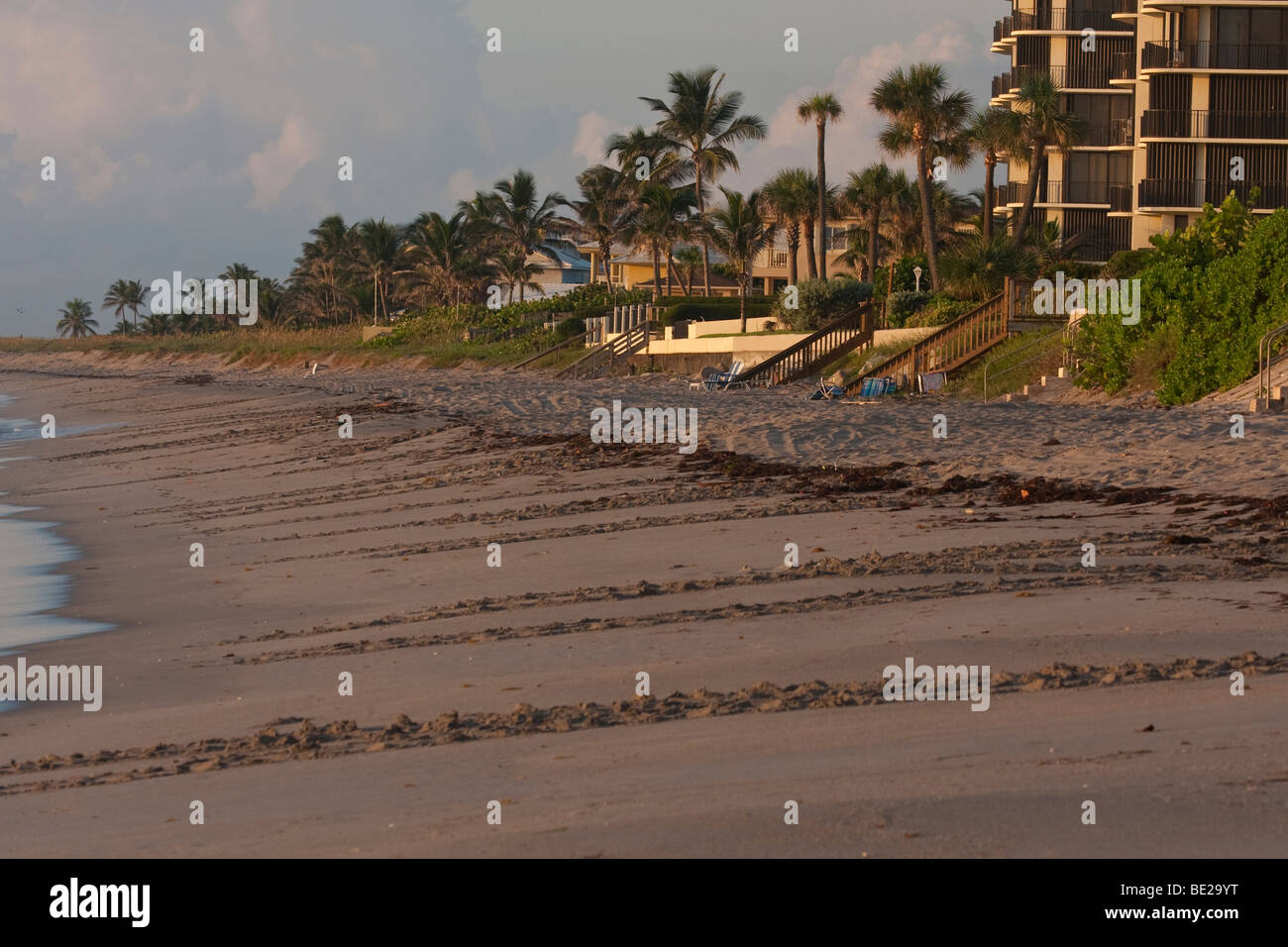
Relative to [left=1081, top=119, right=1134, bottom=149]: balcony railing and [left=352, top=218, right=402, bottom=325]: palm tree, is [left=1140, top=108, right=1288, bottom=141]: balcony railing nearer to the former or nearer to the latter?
[left=1081, top=119, right=1134, bottom=149]: balcony railing

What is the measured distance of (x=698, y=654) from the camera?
8352 millimetres

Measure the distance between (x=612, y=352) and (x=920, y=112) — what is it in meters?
12.6

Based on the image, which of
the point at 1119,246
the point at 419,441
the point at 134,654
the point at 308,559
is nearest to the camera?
the point at 134,654

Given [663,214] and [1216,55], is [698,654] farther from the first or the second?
[663,214]

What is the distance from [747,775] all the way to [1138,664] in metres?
2.58

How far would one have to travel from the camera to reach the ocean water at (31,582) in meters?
11.0

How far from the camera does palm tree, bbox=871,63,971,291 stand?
4659cm

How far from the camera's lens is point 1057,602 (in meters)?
9.06

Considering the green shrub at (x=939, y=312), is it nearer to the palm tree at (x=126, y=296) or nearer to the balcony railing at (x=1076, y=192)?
the balcony railing at (x=1076, y=192)

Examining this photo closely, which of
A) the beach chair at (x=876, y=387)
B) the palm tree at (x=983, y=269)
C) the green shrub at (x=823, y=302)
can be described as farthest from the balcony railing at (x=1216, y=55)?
the beach chair at (x=876, y=387)

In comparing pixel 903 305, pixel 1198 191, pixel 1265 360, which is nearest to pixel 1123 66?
pixel 1198 191

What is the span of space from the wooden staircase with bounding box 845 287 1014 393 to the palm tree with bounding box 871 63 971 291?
15.4 m
